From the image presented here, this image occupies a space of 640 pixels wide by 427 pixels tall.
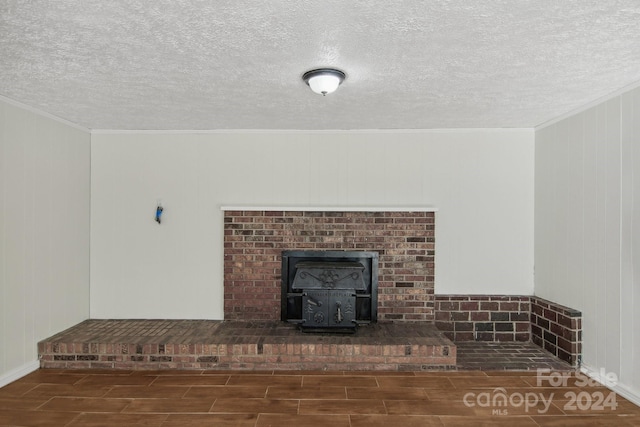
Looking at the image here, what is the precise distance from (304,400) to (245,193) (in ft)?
7.45

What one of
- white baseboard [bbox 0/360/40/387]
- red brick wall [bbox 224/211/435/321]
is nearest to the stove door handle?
red brick wall [bbox 224/211/435/321]

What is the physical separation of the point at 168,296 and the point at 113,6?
320 centimetres

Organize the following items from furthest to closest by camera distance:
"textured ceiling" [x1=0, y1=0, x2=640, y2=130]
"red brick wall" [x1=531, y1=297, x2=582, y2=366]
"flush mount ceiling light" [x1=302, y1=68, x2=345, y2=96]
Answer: "red brick wall" [x1=531, y1=297, x2=582, y2=366] < "flush mount ceiling light" [x1=302, y1=68, x2=345, y2=96] < "textured ceiling" [x1=0, y1=0, x2=640, y2=130]

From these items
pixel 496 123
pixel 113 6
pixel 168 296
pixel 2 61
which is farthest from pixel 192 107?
pixel 496 123

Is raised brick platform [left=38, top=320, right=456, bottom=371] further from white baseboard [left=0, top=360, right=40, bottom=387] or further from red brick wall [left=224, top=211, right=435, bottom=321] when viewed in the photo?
red brick wall [left=224, top=211, right=435, bottom=321]

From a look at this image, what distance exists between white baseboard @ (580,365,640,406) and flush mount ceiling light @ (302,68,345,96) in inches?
122

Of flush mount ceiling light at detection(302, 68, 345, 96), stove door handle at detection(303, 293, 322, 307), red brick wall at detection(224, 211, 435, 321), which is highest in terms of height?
flush mount ceiling light at detection(302, 68, 345, 96)

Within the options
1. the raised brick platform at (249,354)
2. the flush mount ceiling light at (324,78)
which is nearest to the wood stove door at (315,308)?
the raised brick platform at (249,354)

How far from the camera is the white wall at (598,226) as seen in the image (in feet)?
9.18

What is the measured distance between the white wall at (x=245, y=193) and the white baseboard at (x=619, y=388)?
114cm

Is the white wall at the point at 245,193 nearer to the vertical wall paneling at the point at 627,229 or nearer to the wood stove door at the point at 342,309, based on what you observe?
the wood stove door at the point at 342,309

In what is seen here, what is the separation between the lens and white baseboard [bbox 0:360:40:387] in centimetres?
306

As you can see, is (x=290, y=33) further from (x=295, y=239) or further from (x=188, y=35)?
(x=295, y=239)

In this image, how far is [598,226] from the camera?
3105 mm
